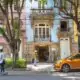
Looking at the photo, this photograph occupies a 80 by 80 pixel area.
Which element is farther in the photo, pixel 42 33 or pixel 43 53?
pixel 43 53

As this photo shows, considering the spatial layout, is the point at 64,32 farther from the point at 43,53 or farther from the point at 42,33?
the point at 43,53

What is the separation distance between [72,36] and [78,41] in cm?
98

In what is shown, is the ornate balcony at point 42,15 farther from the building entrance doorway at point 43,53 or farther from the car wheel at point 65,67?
the car wheel at point 65,67

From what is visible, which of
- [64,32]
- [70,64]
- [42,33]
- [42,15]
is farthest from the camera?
[42,33]

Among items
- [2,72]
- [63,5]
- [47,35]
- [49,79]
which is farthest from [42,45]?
[49,79]

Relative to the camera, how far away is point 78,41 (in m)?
49.2

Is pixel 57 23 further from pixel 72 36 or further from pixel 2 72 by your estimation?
pixel 2 72

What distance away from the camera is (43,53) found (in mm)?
50594

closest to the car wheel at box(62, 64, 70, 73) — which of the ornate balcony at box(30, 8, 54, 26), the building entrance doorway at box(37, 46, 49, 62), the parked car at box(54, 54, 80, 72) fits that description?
the parked car at box(54, 54, 80, 72)

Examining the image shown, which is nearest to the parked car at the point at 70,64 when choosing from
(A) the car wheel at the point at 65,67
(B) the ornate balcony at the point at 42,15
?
(A) the car wheel at the point at 65,67

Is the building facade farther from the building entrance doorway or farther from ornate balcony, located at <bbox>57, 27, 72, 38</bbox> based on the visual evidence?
ornate balcony, located at <bbox>57, 27, 72, 38</bbox>

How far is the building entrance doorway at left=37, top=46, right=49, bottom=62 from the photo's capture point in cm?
Result: 5012

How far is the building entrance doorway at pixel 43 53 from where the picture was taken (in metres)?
50.1

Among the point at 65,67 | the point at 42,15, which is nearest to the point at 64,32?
the point at 42,15
